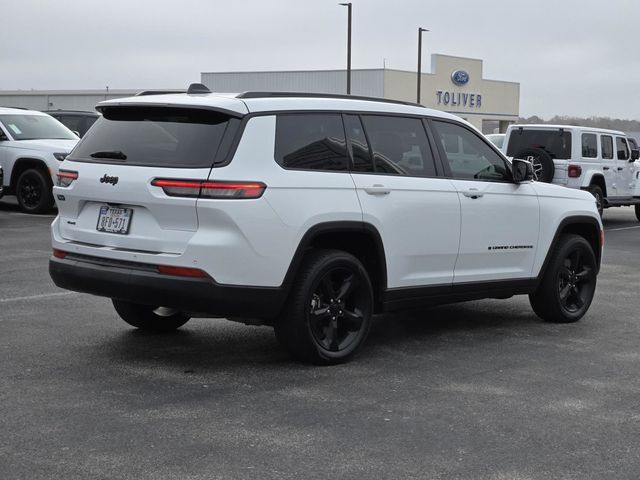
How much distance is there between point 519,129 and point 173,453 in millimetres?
16766

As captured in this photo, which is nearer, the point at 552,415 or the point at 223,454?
the point at 223,454

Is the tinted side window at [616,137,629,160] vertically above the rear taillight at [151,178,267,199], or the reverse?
the rear taillight at [151,178,267,199]

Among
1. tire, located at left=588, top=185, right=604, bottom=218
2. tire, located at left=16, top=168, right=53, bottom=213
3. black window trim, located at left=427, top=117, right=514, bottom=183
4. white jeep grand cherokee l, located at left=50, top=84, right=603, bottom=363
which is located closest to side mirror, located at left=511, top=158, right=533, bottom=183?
black window trim, located at left=427, top=117, right=514, bottom=183

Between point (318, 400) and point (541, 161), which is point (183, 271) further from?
point (541, 161)

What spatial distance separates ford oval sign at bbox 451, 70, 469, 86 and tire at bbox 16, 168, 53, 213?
52500 millimetres

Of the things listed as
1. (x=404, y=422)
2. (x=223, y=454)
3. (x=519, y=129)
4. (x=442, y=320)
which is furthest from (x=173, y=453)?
(x=519, y=129)

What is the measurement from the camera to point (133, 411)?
5.84m

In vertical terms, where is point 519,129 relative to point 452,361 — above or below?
above

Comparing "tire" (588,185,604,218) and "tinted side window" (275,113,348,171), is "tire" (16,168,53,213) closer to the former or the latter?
"tire" (588,185,604,218)

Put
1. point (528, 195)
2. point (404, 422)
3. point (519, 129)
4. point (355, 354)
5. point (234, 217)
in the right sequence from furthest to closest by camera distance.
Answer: point (519, 129)
point (528, 195)
point (355, 354)
point (234, 217)
point (404, 422)

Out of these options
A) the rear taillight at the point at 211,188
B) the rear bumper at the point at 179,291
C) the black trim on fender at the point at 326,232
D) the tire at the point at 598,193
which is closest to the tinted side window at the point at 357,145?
the black trim on fender at the point at 326,232

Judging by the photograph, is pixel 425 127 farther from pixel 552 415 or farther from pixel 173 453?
pixel 173 453

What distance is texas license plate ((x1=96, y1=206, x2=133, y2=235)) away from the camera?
684cm

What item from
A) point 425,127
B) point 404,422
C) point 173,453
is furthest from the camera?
point 425,127
